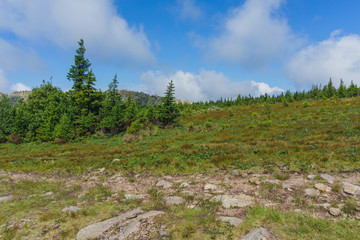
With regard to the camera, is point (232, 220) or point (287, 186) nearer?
point (232, 220)

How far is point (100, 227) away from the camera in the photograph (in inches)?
203

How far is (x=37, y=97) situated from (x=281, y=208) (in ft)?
158

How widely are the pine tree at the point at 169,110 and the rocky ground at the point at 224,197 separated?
2398 centimetres

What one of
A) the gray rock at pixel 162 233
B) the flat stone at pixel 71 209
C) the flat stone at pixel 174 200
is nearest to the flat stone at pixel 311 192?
the flat stone at pixel 174 200

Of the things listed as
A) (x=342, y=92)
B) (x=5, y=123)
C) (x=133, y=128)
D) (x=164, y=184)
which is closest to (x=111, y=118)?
(x=133, y=128)

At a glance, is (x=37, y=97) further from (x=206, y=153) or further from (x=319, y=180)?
(x=319, y=180)

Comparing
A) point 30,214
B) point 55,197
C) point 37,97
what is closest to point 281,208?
point 30,214

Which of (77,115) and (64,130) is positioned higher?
(77,115)

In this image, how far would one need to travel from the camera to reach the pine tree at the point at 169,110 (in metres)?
33.4

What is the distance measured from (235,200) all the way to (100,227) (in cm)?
433

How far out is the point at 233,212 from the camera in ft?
17.4

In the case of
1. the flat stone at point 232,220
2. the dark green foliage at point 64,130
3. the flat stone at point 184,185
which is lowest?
the flat stone at point 184,185

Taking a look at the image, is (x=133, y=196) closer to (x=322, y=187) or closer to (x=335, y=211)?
(x=335, y=211)

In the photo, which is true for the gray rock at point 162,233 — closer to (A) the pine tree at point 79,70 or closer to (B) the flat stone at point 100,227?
(B) the flat stone at point 100,227
